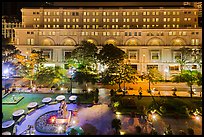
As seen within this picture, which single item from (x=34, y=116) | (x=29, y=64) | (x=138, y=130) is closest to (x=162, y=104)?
(x=138, y=130)

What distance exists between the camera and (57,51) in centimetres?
5844

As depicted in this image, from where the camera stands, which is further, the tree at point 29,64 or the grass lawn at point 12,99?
the tree at point 29,64

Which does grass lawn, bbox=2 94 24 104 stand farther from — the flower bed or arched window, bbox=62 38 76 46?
arched window, bbox=62 38 76 46

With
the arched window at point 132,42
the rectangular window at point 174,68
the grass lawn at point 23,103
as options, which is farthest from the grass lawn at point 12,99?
the rectangular window at point 174,68

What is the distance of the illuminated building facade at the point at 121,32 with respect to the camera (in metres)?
56.5

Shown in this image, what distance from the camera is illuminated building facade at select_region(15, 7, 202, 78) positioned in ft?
185

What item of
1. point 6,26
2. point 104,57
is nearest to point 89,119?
point 104,57

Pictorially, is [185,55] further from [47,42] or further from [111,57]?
[47,42]

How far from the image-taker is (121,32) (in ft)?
190

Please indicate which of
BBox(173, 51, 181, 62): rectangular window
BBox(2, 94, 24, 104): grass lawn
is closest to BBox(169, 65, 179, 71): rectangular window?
BBox(173, 51, 181, 62): rectangular window

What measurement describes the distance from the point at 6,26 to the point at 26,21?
24.3 metres

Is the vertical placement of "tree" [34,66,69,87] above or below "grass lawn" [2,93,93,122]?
above

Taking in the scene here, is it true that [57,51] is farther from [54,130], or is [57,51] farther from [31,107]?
→ [54,130]

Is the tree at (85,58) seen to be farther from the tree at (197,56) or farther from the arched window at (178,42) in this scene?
the tree at (197,56)
